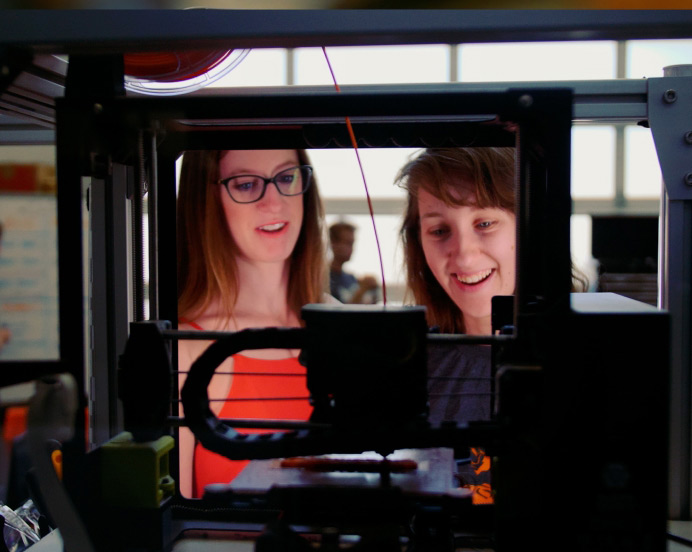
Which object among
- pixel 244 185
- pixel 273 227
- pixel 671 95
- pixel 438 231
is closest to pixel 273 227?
pixel 273 227

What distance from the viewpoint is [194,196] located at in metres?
1.12

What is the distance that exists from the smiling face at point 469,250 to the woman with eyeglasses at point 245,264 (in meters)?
0.24

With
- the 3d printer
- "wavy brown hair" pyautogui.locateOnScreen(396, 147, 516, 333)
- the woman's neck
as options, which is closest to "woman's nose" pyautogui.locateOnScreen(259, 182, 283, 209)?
the woman's neck

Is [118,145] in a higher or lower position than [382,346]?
higher

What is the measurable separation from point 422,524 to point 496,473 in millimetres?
86

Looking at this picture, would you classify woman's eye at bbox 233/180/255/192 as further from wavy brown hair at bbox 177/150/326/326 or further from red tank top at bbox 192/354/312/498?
red tank top at bbox 192/354/312/498

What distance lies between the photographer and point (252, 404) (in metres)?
1.16

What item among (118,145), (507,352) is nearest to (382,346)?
(507,352)

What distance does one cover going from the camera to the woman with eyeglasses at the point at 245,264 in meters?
1.12

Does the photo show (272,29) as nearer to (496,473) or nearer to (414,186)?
(496,473)

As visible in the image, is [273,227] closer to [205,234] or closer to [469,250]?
[205,234]

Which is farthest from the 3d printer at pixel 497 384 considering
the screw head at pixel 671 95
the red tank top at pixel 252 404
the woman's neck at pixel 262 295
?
the woman's neck at pixel 262 295

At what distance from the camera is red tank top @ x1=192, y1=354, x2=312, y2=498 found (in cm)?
111

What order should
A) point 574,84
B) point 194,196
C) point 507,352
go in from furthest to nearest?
1. point 194,196
2. point 574,84
3. point 507,352
